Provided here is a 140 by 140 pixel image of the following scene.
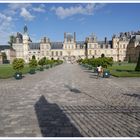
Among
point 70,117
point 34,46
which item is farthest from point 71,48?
point 70,117

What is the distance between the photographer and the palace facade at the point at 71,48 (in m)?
104

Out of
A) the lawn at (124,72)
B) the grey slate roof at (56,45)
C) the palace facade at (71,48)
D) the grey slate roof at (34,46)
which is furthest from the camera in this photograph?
the grey slate roof at (34,46)

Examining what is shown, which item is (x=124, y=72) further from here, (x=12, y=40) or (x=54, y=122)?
(x=12, y=40)

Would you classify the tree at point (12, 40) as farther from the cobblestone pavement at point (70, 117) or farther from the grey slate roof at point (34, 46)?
the cobblestone pavement at point (70, 117)

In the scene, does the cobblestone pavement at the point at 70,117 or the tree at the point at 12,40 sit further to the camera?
the tree at the point at 12,40

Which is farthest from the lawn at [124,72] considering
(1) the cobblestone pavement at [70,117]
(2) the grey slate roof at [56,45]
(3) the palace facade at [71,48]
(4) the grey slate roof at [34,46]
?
(4) the grey slate roof at [34,46]

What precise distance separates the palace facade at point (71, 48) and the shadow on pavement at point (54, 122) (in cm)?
9716

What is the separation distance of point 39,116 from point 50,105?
160cm

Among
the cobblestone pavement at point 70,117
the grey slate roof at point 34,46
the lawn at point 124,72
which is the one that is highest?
the grey slate roof at point 34,46

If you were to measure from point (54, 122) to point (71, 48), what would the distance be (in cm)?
10070

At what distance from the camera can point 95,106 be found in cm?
815

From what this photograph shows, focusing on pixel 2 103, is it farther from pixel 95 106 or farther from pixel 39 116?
pixel 95 106

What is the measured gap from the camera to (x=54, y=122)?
20.2ft

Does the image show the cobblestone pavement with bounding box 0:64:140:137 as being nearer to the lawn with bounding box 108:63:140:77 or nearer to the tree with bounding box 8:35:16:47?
the lawn with bounding box 108:63:140:77
